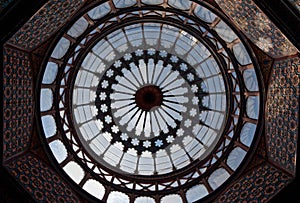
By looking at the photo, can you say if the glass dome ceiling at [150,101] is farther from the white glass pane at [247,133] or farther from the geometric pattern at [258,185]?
the geometric pattern at [258,185]

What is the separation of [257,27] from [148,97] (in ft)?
26.4

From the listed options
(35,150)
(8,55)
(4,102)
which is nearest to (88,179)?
(35,150)

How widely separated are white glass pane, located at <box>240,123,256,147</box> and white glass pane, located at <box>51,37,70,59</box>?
747cm

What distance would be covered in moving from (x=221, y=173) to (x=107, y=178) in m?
4.79

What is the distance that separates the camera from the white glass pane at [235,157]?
11750mm

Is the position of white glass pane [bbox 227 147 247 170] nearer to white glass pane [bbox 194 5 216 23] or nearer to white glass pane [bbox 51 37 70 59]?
white glass pane [bbox 194 5 216 23]

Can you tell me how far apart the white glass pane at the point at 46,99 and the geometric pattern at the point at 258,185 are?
7.22 m

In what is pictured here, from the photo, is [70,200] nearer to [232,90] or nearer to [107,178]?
[107,178]

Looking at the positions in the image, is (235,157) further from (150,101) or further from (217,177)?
(150,101)

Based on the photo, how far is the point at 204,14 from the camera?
11.1 m


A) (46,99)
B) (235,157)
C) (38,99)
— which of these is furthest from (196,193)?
(38,99)

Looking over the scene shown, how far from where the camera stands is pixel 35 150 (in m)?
11.1

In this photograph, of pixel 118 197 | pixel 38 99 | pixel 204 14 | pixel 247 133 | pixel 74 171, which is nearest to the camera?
pixel 38 99

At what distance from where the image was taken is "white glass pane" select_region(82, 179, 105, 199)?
12266mm
